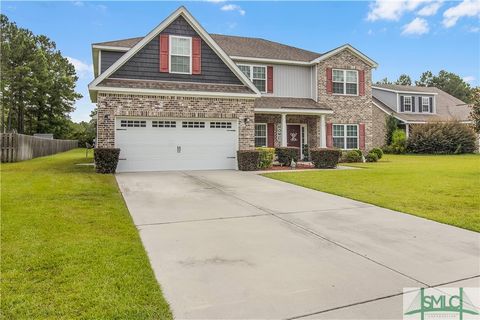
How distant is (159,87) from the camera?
47.6 ft

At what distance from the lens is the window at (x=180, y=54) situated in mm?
15320

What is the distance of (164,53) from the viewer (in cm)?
1515

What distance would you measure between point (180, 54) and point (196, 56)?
683 mm

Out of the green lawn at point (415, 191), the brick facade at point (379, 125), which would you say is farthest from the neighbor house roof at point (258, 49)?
the green lawn at point (415, 191)

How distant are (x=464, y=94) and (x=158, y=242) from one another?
72.3 metres

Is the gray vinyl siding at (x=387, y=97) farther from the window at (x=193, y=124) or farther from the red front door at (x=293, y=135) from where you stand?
the window at (x=193, y=124)

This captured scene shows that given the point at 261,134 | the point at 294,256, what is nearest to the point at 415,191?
the point at 294,256

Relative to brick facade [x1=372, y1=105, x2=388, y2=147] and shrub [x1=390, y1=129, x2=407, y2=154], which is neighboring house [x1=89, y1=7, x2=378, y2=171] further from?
shrub [x1=390, y1=129, x2=407, y2=154]

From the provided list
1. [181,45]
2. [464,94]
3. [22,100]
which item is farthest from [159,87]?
[464,94]

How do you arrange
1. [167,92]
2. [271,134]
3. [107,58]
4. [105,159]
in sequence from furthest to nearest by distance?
[271,134], [107,58], [167,92], [105,159]

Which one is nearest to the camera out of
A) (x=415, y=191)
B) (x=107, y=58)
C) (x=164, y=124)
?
(x=415, y=191)

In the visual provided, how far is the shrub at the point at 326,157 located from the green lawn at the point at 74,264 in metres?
10.6

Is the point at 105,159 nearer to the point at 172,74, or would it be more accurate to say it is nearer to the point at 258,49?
the point at 172,74

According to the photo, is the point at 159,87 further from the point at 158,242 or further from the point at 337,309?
the point at 337,309
